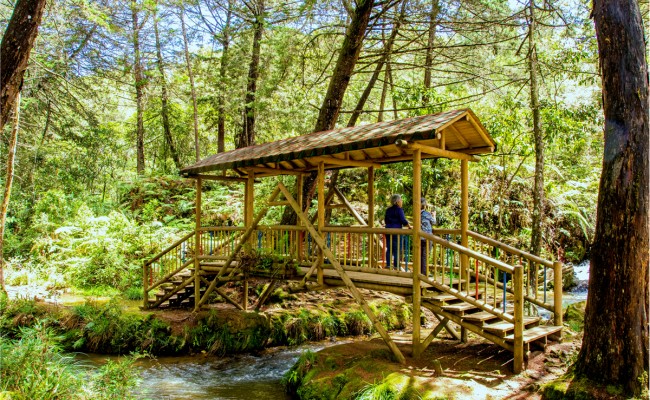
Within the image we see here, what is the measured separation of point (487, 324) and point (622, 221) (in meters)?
2.64

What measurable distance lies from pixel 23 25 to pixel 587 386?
866 centimetres

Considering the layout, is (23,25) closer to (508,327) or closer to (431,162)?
(508,327)

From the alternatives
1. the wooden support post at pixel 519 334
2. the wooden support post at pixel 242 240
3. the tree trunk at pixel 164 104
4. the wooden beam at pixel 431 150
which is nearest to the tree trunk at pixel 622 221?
the wooden support post at pixel 519 334

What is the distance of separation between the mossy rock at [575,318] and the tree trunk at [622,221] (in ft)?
12.7

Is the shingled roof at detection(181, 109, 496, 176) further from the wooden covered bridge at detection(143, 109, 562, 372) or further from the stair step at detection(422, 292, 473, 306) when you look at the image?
the stair step at detection(422, 292, 473, 306)

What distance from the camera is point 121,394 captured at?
199 inches

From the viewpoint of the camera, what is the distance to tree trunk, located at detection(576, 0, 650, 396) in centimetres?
510

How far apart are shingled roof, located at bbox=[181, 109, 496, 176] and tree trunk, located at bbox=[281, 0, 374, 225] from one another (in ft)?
7.79

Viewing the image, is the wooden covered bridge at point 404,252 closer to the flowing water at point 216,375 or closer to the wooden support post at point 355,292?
the wooden support post at point 355,292

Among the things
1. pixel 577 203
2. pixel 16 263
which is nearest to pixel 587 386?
pixel 577 203

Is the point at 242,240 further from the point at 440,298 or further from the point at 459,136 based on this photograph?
the point at 459,136

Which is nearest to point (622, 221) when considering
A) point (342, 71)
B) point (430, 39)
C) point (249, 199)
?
point (249, 199)

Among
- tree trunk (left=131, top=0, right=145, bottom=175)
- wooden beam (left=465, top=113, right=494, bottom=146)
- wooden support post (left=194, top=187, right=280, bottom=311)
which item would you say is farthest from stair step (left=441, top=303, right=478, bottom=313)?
tree trunk (left=131, top=0, right=145, bottom=175)

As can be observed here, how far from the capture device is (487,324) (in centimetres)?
694
